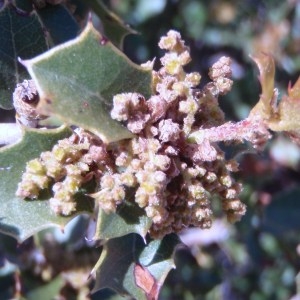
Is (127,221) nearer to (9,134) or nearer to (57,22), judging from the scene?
(9,134)

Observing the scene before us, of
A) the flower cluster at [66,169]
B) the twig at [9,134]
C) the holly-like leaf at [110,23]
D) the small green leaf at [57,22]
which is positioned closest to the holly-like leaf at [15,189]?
the flower cluster at [66,169]

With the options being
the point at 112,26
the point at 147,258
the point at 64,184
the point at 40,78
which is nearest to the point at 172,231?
the point at 147,258

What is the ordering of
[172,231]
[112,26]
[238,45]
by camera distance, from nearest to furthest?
[172,231] → [112,26] → [238,45]

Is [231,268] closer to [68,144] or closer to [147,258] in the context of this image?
[147,258]

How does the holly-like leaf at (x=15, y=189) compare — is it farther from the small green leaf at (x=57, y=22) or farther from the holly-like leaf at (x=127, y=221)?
the small green leaf at (x=57, y=22)

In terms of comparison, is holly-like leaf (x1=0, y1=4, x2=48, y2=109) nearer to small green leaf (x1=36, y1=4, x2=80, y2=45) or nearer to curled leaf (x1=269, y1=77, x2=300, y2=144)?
small green leaf (x1=36, y1=4, x2=80, y2=45)

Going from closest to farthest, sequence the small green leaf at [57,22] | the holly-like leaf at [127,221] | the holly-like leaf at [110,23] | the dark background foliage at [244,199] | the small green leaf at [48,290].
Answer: the holly-like leaf at [127,221] → the small green leaf at [57,22] → the holly-like leaf at [110,23] → the small green leaf at [48,290] → the dark background foliage at [244,199]

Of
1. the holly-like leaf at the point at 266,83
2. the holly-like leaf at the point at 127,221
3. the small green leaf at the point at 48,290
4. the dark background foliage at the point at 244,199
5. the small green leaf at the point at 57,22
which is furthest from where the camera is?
the dark background foliage at the point at 244,199
